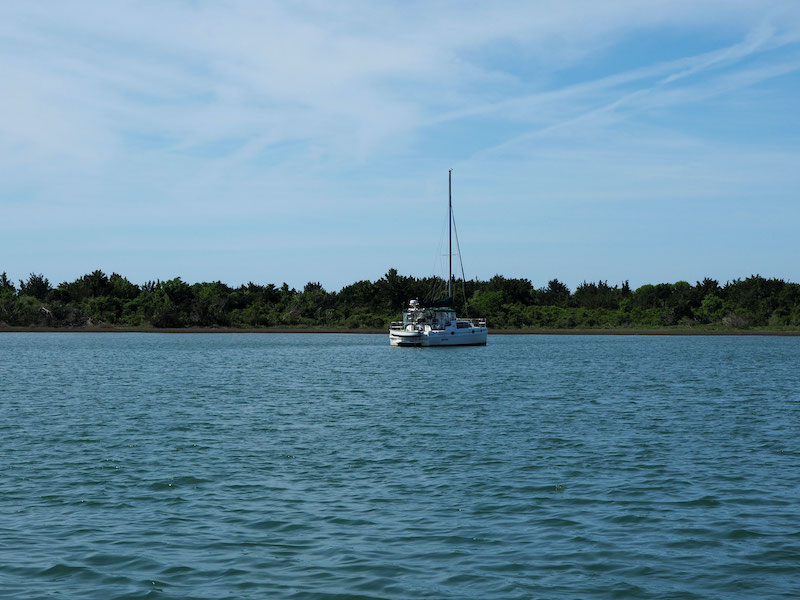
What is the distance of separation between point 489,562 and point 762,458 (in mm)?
12438

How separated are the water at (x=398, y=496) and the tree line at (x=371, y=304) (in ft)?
315

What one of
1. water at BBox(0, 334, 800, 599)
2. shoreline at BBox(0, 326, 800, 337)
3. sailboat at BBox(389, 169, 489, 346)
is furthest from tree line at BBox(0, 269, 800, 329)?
water at BBox(0, 334, 800, 599)

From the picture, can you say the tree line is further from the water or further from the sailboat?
the water

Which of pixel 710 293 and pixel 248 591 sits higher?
pixel 710 293

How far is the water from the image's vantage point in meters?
11.6

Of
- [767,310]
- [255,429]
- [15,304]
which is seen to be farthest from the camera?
[15,304]

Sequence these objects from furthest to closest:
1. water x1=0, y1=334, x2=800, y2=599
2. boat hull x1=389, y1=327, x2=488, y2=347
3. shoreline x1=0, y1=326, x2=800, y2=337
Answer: shoreline x1=0, y1=326, x2=800, y2=337, boat hull x1=389, y1=327, x2=488, y2=347, water x1=0, y1=334, x2=800, y2=599

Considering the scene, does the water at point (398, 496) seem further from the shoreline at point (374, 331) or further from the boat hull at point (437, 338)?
the shoreline at point (374, 331)

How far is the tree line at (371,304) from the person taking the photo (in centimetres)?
13338

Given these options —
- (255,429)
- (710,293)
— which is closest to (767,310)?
(710,293)

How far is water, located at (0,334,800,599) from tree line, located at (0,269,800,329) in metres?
95.9

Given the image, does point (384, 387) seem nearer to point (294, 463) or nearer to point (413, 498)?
point (294, 463)

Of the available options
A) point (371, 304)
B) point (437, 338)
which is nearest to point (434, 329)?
point (437, 338)

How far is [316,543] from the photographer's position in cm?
1320
